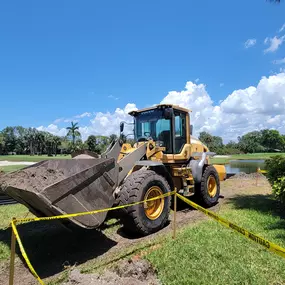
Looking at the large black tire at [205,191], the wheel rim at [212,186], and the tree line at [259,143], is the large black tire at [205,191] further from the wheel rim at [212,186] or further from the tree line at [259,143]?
the tree line at [259,143]

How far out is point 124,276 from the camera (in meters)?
3.99

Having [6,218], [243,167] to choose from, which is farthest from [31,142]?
[6,218]

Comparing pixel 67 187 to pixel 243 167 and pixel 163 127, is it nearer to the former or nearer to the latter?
pixel 163 127

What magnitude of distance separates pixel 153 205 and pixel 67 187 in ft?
8.06

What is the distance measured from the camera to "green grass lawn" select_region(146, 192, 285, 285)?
155 inches

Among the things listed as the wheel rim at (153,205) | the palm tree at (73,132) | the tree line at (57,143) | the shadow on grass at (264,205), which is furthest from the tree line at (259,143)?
the wheel rim at (153,205)

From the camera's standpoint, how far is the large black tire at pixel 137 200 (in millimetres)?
5727

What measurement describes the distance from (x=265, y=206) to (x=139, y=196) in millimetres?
4764

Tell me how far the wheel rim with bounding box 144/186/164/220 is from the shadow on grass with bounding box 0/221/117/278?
40.3 inches

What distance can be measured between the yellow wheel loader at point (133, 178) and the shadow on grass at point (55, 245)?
0.75m

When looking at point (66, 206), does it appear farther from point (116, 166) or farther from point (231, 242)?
point (231, 242)

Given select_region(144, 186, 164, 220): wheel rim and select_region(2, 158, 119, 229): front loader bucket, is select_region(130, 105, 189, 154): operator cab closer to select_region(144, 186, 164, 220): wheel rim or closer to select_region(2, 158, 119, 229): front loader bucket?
select_region(144, 186, 164, 220): wheel rim

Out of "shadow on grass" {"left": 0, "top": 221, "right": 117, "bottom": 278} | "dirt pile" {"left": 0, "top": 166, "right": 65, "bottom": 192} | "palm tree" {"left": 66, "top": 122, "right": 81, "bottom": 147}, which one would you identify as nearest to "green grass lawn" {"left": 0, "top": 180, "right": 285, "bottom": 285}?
"shadow on grass" {"left": 0, "top": 221, "right": 117, "bottom": 278}

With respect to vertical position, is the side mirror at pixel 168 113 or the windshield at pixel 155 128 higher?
the side mirror at pixel 168 113
